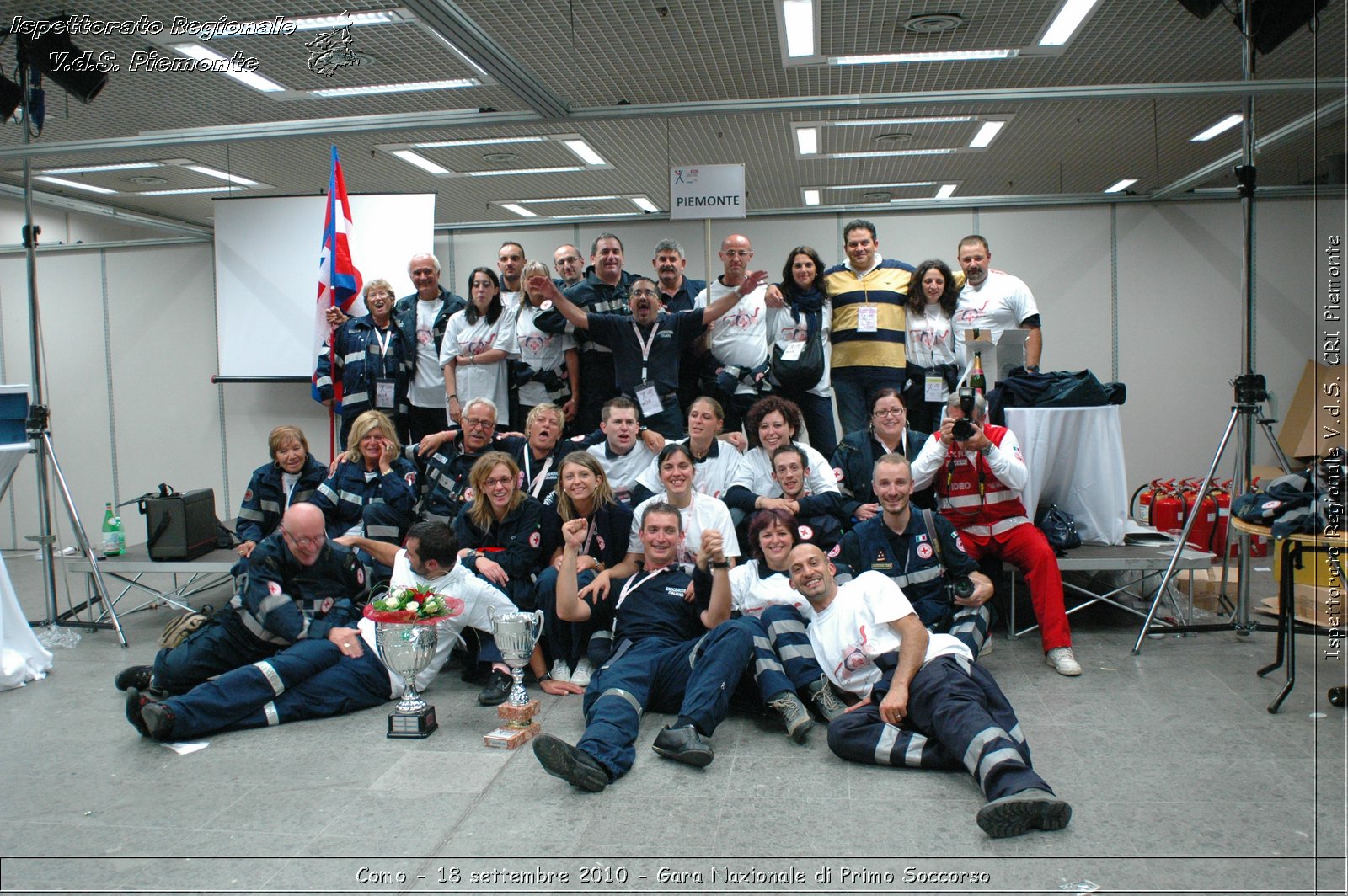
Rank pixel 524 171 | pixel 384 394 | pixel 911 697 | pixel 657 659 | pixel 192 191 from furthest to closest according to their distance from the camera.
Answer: pixel 192 191
pixel 524 171
pixel 384 394
pixel 657 659
pixel 911 697

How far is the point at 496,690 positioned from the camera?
4.11 meters

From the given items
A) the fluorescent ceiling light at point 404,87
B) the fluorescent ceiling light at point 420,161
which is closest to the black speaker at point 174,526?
the fluorescent ceiling light at point 404,87

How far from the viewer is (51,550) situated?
5.67 meters

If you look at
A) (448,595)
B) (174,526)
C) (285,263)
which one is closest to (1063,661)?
(448,595)

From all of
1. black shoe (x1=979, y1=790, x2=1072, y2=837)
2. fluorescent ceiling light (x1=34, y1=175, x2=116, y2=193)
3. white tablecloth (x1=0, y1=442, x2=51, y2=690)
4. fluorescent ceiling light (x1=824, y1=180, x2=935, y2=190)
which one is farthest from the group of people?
fluorescent ceiling light (x1=34, y1=175, x2=116, y2=193)

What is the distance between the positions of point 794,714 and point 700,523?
43.0 inches

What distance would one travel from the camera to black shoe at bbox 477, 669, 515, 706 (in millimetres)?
4051

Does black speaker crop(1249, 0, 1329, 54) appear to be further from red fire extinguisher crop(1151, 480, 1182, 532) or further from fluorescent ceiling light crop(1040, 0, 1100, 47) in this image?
red fire extinguisher crop(1151, 480, 1182, 532)

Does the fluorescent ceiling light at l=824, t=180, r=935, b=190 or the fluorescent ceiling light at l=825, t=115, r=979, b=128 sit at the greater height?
the fluorescent ceiling light at l=825, t=115, r=979, b=128

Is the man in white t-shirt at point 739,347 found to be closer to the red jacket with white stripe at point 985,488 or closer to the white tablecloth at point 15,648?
the red jacket with white stripe at point 985,488

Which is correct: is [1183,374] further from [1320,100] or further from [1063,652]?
[1063,652]

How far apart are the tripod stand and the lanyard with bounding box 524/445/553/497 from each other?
9.89ft

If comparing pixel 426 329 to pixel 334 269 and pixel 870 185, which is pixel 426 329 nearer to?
pixel 334 269

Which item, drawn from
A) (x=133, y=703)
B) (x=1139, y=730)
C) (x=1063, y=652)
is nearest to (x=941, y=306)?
(x=1063, y=652)
